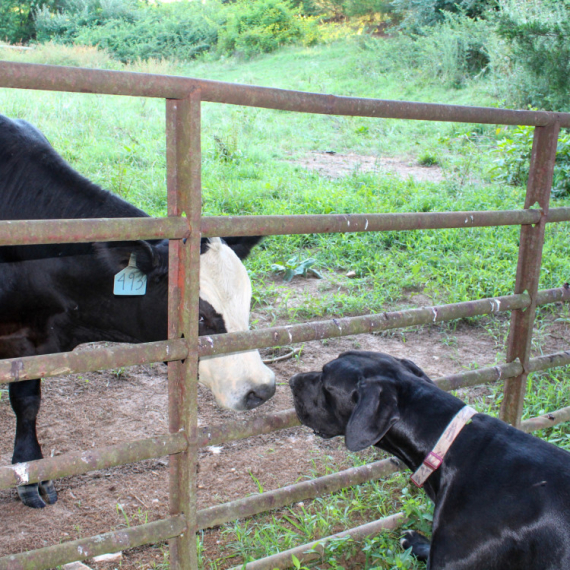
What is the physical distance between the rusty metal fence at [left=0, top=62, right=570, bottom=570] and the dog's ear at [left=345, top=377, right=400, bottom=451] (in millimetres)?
190

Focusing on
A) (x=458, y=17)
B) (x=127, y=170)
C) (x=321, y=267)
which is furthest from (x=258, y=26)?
(x=321, y=267)

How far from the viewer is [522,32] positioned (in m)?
7.82

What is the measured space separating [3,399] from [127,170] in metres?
4.07

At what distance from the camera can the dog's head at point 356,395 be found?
182cm

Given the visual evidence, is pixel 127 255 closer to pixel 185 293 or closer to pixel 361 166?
pixel 185 293

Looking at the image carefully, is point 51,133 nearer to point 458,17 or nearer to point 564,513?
point 564,513

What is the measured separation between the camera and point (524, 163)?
706cm

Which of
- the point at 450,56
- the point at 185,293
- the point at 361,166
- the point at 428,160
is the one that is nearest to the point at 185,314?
the point at 185,293

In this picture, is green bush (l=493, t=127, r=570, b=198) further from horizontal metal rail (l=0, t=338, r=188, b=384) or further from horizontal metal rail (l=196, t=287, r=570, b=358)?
horizontal metal rail (l=0, t=338, r=188, b=384)

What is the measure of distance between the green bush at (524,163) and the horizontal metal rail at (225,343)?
191 inches

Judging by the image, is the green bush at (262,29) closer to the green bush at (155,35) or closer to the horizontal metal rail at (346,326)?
the green bush at (155,35)

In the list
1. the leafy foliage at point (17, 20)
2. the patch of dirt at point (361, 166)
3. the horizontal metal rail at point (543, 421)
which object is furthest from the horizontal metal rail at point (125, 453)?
the leafy foliage at point (17, 20)

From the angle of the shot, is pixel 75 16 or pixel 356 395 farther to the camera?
pixel 75 16

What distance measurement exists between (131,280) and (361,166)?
6.69 m
